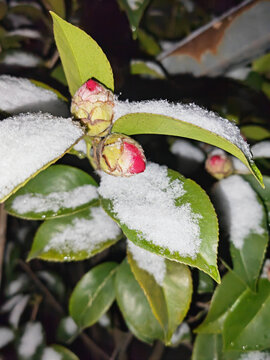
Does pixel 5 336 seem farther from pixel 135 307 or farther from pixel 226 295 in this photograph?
pixel 226 295

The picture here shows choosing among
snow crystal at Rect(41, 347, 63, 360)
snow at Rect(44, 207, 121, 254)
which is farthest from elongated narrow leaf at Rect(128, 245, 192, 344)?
snow crystal at Rect(41, 347, 63, 360)

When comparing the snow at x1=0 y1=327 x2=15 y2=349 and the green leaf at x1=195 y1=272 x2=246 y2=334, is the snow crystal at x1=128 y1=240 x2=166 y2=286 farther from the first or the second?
the snow at x1=0 y1=327 x2=15 y2=349

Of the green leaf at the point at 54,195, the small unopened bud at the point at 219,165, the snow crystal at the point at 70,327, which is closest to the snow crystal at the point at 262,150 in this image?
the small unopened bud at the point at 219,165

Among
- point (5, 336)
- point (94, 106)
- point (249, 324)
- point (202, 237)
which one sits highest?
point (94, 106)

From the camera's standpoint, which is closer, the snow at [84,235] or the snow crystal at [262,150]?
the snow at [84,235]

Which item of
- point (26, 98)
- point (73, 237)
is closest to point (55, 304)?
point (73, 237)

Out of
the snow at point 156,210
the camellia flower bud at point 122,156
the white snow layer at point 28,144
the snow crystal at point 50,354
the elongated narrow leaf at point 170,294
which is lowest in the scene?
the snow crystal at point 50,354

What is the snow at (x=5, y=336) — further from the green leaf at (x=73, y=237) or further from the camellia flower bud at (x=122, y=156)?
the camellia flower bud at (x=122, y=156)
